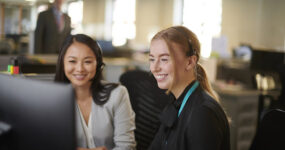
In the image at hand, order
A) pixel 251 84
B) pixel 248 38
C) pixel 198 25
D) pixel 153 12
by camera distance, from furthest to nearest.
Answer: pixel 153 12, pixel 198 25, pixel 248 38, pixel 251 84

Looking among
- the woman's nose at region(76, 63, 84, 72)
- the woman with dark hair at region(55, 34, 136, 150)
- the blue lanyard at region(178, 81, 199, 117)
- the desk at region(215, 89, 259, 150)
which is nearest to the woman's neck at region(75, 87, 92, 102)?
the woman with dark hair at region(55, 34, 136, 150)

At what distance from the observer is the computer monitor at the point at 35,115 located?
63 centimetres

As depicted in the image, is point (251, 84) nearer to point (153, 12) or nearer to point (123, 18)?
point (153, 12)

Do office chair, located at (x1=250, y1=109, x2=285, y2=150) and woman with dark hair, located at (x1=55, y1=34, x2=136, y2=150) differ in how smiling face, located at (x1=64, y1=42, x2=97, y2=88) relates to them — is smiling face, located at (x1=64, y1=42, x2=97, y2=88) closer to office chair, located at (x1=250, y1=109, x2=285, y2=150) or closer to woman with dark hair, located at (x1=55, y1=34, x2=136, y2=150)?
woman with dark hair, located at (x1=55, y1=34, x2=136, y2=150)

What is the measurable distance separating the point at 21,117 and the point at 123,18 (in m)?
10.5

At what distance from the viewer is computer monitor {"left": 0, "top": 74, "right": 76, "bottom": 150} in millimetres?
632

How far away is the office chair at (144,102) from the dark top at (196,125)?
684mm

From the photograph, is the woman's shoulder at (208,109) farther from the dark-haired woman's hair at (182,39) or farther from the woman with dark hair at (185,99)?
the dark-haired woman's hair at (182,39)

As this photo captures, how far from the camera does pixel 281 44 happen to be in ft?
23.9

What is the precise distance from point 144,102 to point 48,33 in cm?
99

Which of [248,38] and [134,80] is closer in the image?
[134,80]

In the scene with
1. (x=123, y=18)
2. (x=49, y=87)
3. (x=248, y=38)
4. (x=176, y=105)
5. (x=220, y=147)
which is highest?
(x=123, y=18)

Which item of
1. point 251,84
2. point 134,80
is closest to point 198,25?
point 251,84

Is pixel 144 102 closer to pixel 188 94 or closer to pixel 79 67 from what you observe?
pixel 79 67
